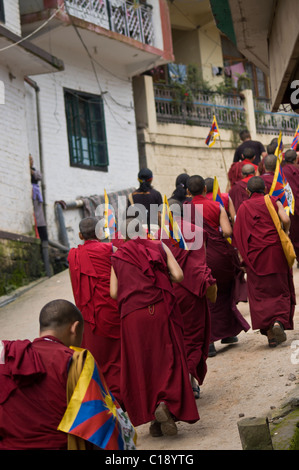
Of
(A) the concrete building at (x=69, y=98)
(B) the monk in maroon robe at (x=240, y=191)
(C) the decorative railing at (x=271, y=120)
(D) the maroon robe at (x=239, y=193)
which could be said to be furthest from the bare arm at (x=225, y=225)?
(C) the decorative railing at (x=271, y=120)

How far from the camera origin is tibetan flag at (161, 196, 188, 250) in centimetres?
679

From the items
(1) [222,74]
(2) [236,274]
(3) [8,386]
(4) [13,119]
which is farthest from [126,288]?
(1) [222,74]

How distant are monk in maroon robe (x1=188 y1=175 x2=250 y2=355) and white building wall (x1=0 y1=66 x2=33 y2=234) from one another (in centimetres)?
575

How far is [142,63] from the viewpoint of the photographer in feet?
62.5

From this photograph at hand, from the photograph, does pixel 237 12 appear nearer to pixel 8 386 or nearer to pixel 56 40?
pixel 8 386

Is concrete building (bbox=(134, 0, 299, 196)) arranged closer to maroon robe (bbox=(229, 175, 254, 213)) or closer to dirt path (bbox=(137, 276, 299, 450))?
maroon robe (bbox=(229, 175, 254, 213))

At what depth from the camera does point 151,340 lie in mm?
6016

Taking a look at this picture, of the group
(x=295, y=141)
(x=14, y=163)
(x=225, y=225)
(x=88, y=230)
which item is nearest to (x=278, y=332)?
(x=225, y=225)

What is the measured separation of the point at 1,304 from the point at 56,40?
6494 millimetres

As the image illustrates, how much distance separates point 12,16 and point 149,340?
32.8 feet

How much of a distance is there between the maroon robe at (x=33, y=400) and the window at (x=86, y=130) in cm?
1326

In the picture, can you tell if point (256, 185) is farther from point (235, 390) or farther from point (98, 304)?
point (98, 304)

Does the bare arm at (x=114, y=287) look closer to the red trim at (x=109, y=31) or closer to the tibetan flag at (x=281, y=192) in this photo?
the tibetan flag at (x=281, y=192)

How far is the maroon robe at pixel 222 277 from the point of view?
8.54 metres
